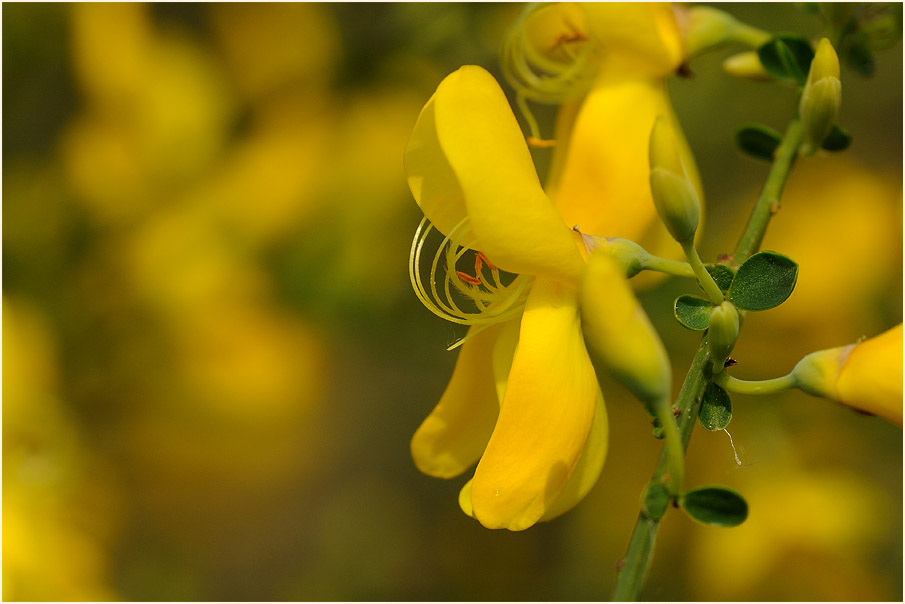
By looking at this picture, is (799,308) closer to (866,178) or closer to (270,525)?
(866,178)

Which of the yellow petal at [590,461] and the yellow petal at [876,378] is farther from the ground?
the yellow petal at [876,378]

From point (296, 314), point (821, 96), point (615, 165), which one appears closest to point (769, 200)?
point (821, 96)

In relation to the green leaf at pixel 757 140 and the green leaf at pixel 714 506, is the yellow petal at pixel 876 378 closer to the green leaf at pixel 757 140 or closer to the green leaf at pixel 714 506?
the green leaf at pixel 714 506

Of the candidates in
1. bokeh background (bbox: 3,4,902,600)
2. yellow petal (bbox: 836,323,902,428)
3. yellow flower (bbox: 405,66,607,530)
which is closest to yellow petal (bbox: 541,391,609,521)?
yellow flower (bbox: 405,66,607,530)

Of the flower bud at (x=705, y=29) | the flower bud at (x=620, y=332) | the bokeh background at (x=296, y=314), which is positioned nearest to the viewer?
the flower bud at (x=620, y=332)

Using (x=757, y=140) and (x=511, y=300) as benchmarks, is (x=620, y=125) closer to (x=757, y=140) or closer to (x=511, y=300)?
(x=757, y=140)

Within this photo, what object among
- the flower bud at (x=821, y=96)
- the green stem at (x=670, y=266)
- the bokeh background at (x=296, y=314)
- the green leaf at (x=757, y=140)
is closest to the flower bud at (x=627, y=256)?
the green stem at (x=670, y=266)

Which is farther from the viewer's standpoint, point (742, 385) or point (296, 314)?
point (296, 314)
